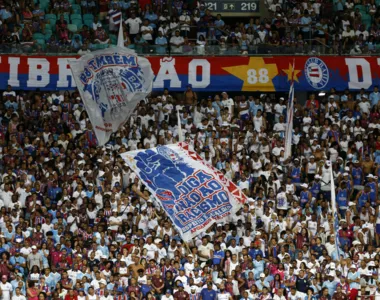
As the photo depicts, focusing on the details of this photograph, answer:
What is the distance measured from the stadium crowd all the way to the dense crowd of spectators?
4.99 ft

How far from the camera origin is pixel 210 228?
1337 inches

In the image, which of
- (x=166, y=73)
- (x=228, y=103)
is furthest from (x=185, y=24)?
(x=228, y=103)

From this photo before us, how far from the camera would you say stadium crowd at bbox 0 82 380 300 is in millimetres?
31922

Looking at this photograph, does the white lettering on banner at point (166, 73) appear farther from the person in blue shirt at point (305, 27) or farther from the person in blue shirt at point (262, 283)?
the person in blue shirt at point (262, 283)

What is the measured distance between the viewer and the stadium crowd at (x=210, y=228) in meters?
31.9

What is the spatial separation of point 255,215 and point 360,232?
2.66 metres

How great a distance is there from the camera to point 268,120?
38812mm

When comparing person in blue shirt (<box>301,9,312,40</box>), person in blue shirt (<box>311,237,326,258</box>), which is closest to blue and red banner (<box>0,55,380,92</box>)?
person in blue shirt (<box>301,9,312,40</box>)

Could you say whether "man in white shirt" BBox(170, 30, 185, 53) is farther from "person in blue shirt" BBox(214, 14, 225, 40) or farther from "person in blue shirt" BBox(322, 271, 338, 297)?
"person in blue shirt" BBox(322, 271, 338, 297)

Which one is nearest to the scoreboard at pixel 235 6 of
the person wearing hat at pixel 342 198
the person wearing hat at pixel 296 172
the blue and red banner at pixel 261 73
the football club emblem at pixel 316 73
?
the blue and red banner at pixel 261 73

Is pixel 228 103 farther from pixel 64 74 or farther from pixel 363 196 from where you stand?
pixel 363 196

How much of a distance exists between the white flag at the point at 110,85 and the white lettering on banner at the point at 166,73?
3470 mm

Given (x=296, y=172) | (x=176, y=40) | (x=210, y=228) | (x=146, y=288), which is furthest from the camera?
(x=176, y=40)

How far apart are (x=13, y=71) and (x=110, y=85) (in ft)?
16.0
